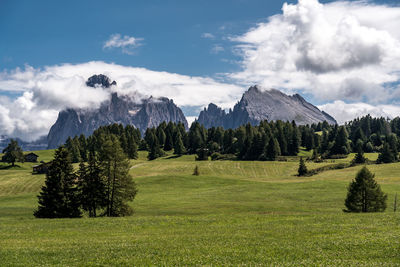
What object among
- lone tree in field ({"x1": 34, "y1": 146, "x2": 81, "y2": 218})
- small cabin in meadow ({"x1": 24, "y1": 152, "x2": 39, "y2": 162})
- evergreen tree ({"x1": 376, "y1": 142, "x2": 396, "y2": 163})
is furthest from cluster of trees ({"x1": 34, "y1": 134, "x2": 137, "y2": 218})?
small cabin in meadow ({"x1": 24, "y1": 152, "x2": 39, "y2": 162})

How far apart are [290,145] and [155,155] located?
7172cm

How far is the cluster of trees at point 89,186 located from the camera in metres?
45.7

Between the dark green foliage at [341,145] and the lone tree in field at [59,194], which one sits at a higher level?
the dark green foliage at [341,145]

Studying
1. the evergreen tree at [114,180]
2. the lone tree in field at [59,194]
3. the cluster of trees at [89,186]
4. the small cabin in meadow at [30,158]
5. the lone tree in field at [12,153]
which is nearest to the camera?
the lone tree in field at [59,194]

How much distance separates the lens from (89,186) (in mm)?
47500

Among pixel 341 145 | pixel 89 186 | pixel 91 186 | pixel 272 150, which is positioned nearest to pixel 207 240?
pixel 91 186

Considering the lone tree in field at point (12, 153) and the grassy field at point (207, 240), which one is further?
the lone tree in field at point (12, 153)

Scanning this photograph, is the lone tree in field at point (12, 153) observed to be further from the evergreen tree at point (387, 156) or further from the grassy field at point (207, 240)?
the evergreen tree at point (387, 156)

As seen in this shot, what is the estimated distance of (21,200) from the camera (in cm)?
7394

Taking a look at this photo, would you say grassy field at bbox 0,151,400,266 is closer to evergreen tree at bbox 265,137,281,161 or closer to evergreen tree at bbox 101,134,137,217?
evergreen tree at bbox 101,134,137,217

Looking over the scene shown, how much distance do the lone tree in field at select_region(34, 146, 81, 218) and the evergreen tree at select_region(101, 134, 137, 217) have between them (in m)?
4.35

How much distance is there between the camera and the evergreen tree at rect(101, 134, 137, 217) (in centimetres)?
4788

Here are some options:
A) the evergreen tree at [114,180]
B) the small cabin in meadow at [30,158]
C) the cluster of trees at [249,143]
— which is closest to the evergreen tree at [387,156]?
the cluster of trees at [249,143]

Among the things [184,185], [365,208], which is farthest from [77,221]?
[184,185]
